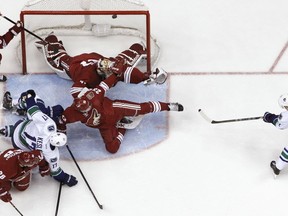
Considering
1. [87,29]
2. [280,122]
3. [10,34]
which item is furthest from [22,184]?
[280,122]

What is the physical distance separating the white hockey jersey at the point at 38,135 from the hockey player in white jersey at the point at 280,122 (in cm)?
132

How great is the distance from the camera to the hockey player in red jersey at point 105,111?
16.7ft

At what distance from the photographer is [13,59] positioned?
593 centimetres

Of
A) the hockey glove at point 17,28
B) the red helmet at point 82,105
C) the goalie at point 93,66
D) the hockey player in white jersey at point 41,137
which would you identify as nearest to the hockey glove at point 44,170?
the hockey player in white jersey at point 41,137

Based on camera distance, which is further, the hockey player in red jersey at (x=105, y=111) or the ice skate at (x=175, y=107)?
the ice skate at (x=175, y=107)

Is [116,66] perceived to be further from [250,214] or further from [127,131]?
[250,214]

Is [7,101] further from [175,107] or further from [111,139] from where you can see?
[175,107]

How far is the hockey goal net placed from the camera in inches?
228

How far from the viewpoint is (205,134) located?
5.43m

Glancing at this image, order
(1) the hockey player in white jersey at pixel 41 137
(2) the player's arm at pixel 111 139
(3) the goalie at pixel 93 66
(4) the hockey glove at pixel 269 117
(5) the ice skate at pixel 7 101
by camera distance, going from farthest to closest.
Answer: (5) the ice skate at pixel 7 101, (3) the goalie at pixel 93 66, (2) the player's arm at pixel 111 139, (4) the hockey glove at pixel 269 117, (1) the hockey player in white jersey at pixel 41 137

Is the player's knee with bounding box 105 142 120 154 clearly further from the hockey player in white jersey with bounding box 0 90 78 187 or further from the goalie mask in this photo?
the goalie mask

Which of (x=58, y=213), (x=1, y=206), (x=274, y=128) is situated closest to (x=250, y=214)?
(x=274, y=128)

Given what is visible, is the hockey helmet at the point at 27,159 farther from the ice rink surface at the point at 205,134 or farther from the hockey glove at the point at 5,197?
the ice rink surface at the point at 205,134

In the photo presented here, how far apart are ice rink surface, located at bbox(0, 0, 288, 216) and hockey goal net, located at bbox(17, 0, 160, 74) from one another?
0.11m
